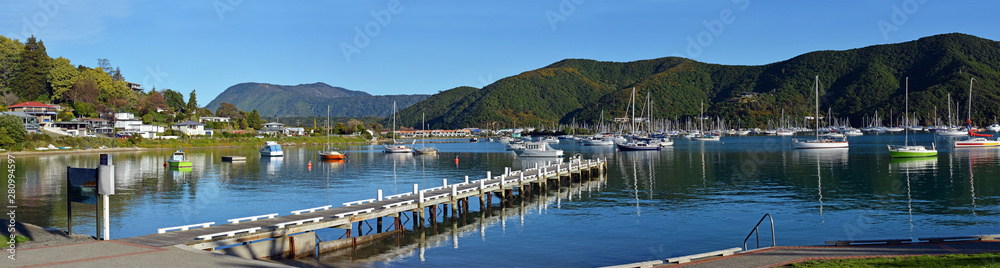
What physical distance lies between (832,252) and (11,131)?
12314 cm

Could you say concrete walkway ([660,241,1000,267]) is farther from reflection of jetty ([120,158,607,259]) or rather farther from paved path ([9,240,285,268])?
reflection of jetty ([120,158,607,259])

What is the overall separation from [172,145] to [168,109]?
46469mm

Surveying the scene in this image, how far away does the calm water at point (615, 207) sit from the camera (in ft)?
92.7

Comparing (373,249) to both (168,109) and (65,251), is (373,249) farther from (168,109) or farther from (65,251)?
(168,109)

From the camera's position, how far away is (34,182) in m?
57.1

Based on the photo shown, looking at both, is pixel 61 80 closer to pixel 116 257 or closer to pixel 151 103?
pixel 151 103

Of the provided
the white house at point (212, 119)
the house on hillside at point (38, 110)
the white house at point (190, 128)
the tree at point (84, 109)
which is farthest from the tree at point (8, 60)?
the white house at point (212, 119)

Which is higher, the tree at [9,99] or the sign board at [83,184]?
the tree at [9,99]

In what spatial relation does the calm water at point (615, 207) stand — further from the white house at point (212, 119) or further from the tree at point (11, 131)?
the white house at point (212, 119)

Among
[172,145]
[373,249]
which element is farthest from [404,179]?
[172,145]

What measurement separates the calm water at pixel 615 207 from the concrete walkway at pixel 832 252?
6.67 meters

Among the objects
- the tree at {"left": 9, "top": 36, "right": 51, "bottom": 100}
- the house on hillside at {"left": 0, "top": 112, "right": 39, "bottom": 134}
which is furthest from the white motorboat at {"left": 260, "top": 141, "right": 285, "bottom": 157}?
the tree at {"left": 9, "top": 36, "right": 51, "bottom": 100}

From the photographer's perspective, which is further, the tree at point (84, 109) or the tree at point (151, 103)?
the tree at point (151, 103)

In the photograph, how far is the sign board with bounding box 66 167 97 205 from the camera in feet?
67.0
